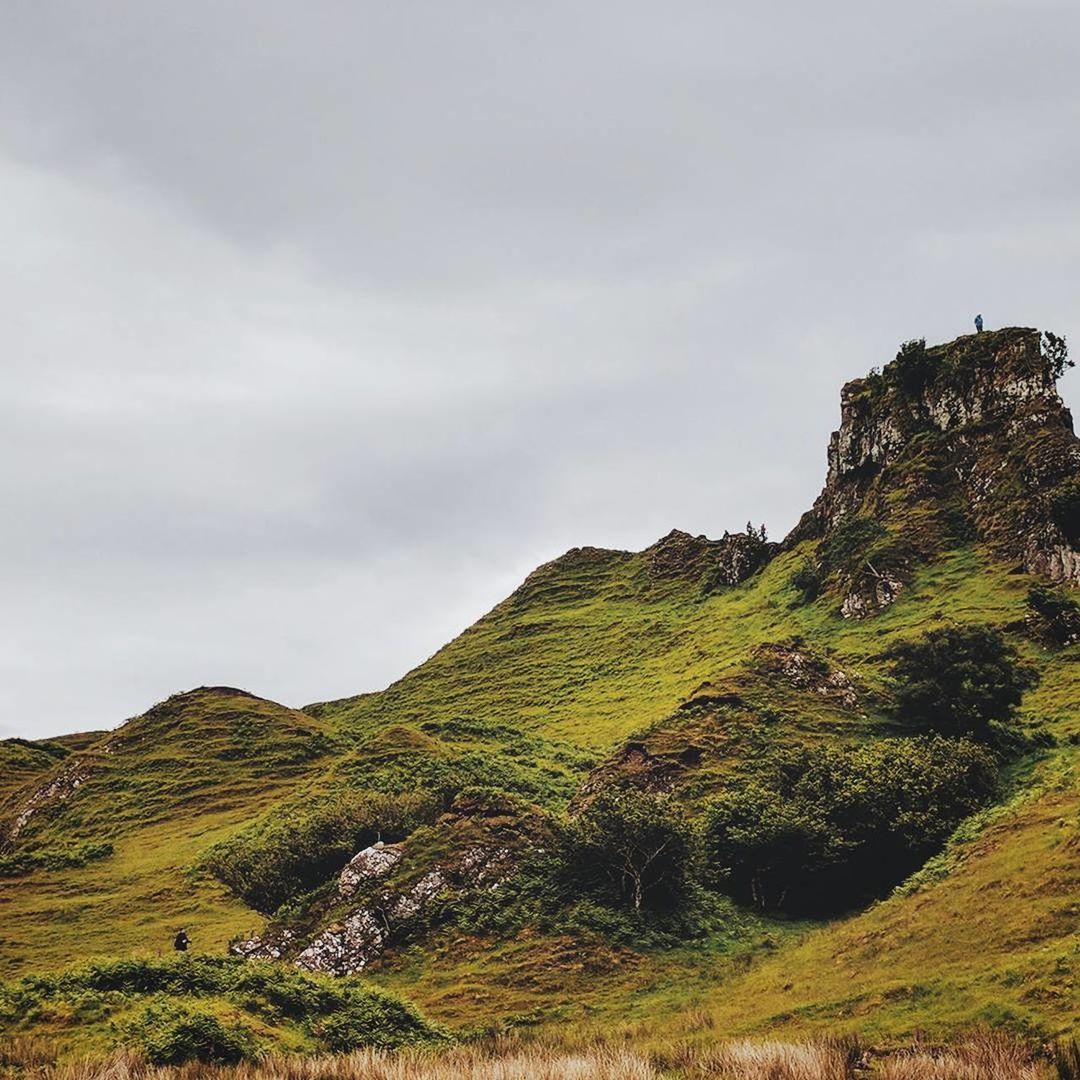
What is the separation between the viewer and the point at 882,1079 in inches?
553

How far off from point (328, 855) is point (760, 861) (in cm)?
2316

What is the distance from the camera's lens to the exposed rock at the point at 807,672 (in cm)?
5859

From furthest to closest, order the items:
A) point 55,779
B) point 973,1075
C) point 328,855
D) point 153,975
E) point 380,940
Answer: point 55,779, point 328,855, point 380,940, point 153,975, point 973,1075

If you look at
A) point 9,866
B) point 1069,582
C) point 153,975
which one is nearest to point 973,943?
point 153,975

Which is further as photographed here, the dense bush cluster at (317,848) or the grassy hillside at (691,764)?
the dense bush cluster at (317,848)

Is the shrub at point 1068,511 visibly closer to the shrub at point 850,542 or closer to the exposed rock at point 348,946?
the shrub at point 850,542

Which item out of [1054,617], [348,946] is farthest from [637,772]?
[1054,617]

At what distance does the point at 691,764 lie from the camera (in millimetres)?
52406

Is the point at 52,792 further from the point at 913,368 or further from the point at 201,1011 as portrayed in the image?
the point at 913,368

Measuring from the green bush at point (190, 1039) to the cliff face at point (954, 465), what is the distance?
248ft

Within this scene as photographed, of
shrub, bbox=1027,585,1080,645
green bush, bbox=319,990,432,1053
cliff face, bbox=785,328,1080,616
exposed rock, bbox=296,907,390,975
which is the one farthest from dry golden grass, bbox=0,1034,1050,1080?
cliff face, bbox=785,328,1080,616

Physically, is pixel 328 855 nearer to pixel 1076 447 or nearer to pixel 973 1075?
pixel 973 1075

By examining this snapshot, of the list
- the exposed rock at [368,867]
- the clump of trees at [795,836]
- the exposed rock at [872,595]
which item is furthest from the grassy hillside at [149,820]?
the exposed rock at [872,595]

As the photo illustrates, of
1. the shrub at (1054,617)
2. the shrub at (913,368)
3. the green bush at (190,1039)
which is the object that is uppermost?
the shrub at (913,368)
